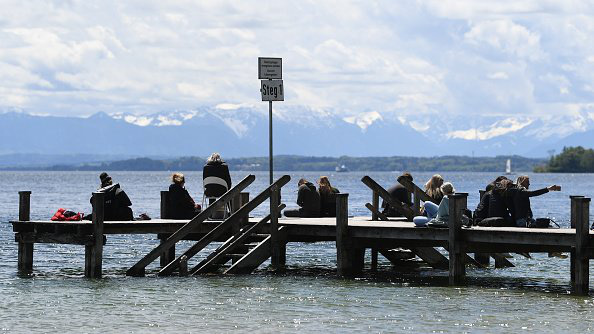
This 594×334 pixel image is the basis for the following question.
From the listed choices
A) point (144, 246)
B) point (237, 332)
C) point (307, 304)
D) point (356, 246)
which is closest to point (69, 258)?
point (144, 246)

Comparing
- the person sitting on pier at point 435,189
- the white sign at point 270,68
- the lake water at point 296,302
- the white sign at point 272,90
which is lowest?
the lake water at point 296,302

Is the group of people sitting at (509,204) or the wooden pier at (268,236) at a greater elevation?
the group of people sitting at (509,204)

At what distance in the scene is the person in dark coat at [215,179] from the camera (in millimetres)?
25781

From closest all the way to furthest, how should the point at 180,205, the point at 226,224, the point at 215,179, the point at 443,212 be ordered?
the point at 443,212 → the point at 226,224 → the point at 215,179 → the point at 180,205

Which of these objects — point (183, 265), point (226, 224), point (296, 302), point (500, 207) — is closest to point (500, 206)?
point (500, 207)

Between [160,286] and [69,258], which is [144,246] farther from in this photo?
[160,286]

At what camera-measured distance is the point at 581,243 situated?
20484mm

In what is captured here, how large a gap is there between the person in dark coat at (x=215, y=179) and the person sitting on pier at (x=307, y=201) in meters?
1.99

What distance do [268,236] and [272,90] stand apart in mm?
3107

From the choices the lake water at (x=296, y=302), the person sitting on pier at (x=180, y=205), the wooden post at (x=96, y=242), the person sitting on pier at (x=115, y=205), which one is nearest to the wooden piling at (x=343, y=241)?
the lake water at (x=296, y=302)

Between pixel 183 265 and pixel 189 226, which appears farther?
pixel 183 265

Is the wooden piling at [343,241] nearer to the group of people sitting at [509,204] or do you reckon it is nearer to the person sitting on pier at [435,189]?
the person sitting on pier at [435,189]

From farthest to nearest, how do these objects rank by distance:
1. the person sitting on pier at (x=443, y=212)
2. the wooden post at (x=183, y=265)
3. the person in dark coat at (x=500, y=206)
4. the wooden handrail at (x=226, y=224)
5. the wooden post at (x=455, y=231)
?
1. the wooden post at (x=183, y=265)
2. the wooden handrail at (x=226, y=224)
3. the person in dark coat at (x=500, y=206)
4. the person sitting on pier at (x=443, y=212)
5. the wooden post at (x=455, y=231)

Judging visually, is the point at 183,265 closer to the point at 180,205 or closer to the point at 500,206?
the point at 180,205
